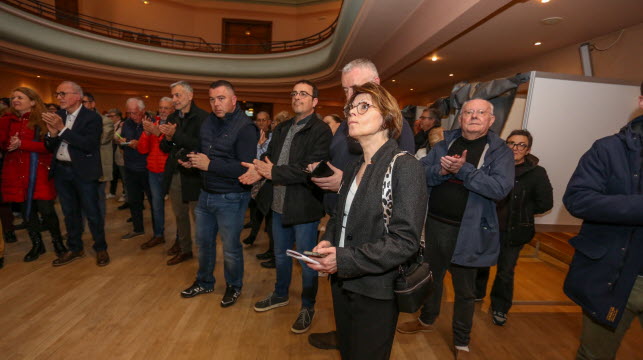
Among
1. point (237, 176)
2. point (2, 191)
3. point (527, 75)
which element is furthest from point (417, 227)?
point (2, 191)

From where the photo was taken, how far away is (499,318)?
2.60 meters

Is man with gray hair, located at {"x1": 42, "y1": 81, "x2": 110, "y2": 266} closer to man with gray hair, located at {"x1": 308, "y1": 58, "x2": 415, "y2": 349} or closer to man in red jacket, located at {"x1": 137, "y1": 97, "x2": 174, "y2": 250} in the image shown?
man in red jacket, located at {"x1": 137, "y1": 97, "x2": 174, "y2": 250}

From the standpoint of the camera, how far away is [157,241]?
150 inches

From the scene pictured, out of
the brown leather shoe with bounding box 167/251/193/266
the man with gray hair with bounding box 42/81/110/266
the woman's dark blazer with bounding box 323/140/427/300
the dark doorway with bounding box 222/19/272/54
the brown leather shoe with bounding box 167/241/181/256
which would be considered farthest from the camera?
the dark doorway with bounding box 222/19/272/54

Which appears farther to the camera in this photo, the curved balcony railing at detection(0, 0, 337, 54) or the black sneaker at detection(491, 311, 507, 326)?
the curved balcony railing at detection(0, 0, 337, 54)

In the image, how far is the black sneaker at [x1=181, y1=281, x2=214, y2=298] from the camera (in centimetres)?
271

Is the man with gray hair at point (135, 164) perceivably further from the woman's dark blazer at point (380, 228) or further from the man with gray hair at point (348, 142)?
the woman's dark blazer at point (380, 228)

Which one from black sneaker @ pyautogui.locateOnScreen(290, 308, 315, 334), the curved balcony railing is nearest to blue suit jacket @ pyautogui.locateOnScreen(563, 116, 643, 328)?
black sneaker @ pyautogui.locateOnScreen(290, 308, 315, 334)

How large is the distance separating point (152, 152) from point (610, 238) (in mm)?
4003

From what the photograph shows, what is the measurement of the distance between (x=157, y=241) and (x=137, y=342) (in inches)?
72.5

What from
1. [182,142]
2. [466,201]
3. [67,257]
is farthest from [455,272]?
[67,257]

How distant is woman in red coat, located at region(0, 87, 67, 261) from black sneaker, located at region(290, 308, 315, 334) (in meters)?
2.76

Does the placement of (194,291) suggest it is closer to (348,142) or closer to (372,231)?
(348,142)

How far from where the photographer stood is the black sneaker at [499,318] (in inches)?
102
